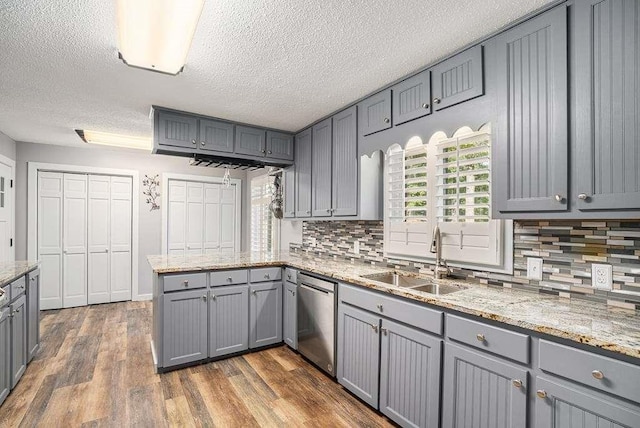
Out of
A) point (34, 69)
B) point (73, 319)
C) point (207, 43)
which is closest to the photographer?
point (207, 43)

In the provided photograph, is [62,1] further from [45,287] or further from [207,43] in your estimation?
[45,287]

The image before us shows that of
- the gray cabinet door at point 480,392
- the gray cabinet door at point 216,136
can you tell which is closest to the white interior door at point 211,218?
the gray cabinet door at point 216,136

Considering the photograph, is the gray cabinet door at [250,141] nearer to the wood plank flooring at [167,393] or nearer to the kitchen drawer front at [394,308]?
the kitchen drawer front at [394,308]

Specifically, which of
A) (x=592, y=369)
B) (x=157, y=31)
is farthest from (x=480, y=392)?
(x=157, y=31)

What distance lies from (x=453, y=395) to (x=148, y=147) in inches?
184

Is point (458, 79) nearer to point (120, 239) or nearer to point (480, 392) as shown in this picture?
point (480, 392)

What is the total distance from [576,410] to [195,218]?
17.1ft

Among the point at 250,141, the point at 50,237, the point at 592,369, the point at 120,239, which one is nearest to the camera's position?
the point at 592,369

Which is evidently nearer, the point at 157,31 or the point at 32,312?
the point at 157,31

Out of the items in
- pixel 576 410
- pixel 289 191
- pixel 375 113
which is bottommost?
pixel 576 410

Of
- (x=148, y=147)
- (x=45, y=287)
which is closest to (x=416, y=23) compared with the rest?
(x=148, y=147)

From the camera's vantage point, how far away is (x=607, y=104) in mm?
1376

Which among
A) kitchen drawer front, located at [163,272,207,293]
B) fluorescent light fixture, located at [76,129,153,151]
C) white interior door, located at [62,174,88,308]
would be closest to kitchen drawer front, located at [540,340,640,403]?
kitchen drawer front, located at [163,272,207,293]

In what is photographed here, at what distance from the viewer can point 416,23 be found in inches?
69.1
